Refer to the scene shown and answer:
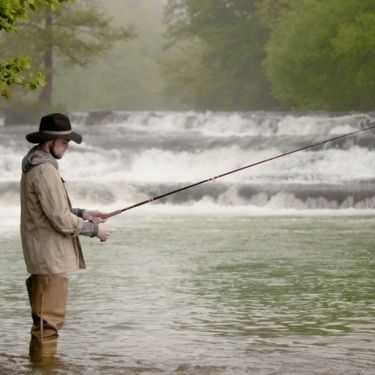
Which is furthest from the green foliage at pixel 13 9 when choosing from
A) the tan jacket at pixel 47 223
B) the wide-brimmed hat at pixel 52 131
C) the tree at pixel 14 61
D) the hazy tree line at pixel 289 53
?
the hazy tree line at pixel 289 53

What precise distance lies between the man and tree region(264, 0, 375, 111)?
4575cm

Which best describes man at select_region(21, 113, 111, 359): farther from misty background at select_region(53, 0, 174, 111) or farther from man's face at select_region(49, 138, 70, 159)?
misty background at select_region(53, 0, 174, 111)

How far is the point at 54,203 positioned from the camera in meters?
7.63

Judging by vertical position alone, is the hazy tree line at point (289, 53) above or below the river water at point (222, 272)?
above

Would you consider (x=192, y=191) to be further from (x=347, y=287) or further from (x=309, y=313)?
(x=309, y=313)

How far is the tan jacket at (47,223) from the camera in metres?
7.64

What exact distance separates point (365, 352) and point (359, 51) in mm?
45919

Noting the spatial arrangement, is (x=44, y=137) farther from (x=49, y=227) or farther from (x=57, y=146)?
(x=49, y=227)

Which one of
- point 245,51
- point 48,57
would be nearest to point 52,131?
point 48,57

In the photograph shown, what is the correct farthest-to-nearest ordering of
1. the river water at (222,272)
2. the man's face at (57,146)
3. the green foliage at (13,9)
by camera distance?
the green foliage at (13,9), the river water at (222,272), the man's face at (57,146)

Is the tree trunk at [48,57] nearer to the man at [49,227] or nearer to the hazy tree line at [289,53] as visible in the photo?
the hazy tree line at [289,53]

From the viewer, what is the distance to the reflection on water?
8.43 meters

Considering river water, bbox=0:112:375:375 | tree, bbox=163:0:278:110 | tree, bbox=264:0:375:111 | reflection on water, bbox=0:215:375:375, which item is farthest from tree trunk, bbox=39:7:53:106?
reflection on water, bbox=0:215:375:375

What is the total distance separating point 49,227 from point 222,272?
652 cm
